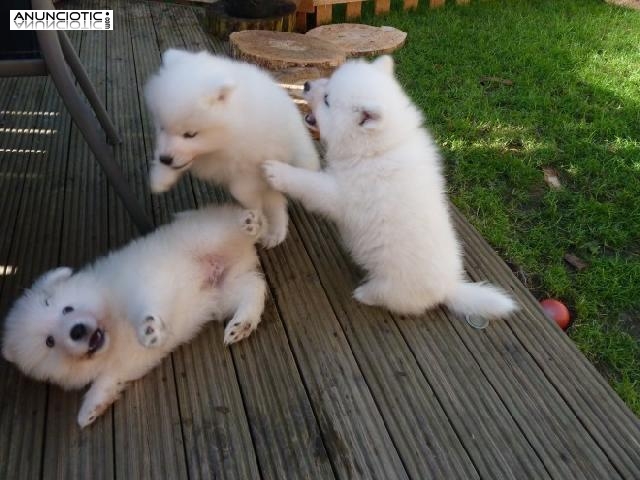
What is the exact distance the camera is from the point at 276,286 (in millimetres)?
2578

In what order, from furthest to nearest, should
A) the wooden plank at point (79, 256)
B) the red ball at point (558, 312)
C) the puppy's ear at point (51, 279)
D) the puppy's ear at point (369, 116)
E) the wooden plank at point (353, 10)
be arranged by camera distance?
the wooden plank at point (353, 10) → the red ball at point (558, 312) → the puppy's ear at point (369, 116) → the puppy's ear at point (51, 279) → the wooden plank at point (79, 256)

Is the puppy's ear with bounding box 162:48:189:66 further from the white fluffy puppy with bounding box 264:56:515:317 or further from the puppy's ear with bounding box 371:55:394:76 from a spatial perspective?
the puppy's ear with bounding box 371:55:394:76

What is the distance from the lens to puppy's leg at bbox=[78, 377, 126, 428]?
1917 millimetres

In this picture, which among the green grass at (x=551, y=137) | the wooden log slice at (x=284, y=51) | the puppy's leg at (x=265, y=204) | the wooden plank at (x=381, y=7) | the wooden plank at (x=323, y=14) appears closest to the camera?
the puppy's leg at (x=265, y=204)

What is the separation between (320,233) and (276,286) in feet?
1.66

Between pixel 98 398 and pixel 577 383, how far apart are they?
194 centimetres

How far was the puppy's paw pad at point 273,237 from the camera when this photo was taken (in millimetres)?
2721

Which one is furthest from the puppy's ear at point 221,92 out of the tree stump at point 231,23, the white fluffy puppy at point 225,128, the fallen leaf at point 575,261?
the tree stump at point 231,23

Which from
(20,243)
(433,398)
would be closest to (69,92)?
(20,243)

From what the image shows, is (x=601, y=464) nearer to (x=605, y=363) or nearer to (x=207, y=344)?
(x=605, y=363)

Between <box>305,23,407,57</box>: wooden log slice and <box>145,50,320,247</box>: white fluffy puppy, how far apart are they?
108 inches

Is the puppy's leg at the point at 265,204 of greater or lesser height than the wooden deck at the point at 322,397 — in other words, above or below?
above

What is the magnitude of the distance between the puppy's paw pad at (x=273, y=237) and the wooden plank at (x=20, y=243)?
104 cm

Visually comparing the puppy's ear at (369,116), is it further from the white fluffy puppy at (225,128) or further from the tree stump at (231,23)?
the tree stump at (231,23)
